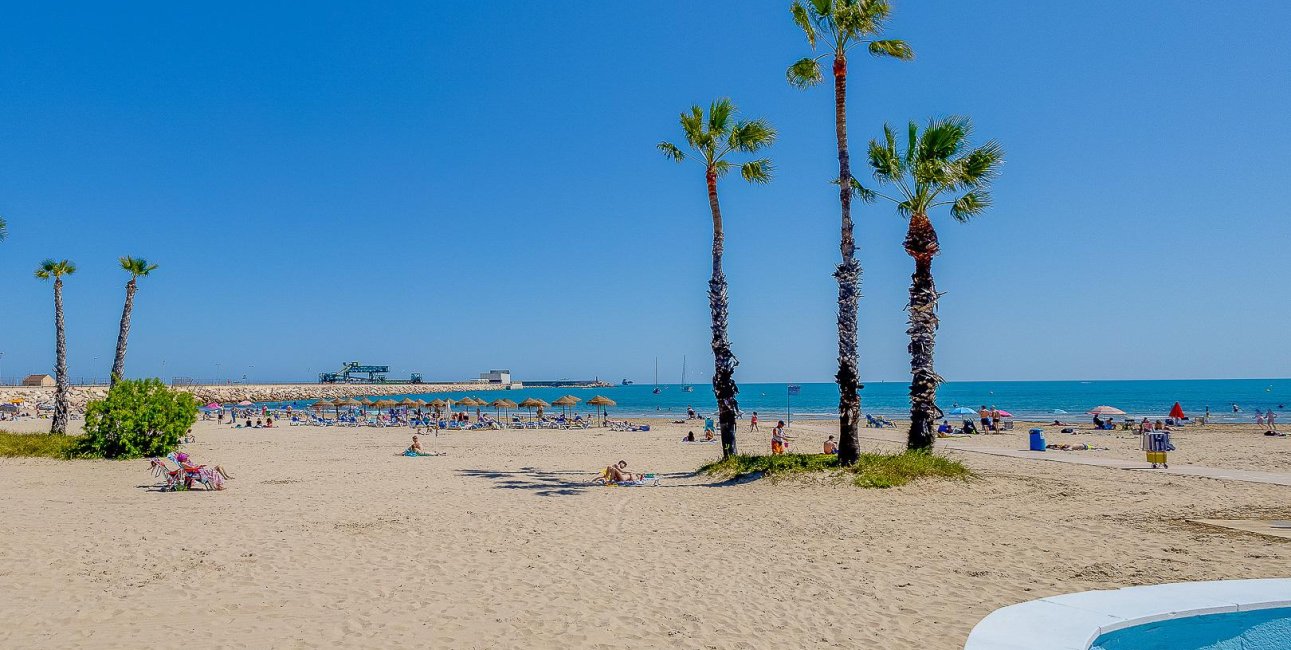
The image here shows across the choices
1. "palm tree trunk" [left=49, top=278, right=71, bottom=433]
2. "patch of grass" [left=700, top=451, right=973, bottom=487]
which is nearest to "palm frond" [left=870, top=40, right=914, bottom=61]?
"patch of grass" [left=700, top=451, right=973, bottom=487]

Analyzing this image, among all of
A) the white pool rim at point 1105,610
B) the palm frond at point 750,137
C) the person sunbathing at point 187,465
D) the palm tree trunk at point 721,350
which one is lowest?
the person sunbathing at point 187,465

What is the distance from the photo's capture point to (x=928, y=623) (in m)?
5.71

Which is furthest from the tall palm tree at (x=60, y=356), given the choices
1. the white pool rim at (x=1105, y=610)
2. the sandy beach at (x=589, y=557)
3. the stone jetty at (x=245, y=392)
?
the stone jetty at (x=245, y=392)

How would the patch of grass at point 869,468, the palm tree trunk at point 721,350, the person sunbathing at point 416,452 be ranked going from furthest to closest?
1. the person sunbathing at point 416,452
2. the palm tree trunk at point 721,350
3. the patch of grass at point 869,468

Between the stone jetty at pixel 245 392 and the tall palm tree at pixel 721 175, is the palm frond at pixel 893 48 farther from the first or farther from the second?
the stone jetty at pixel 245 392

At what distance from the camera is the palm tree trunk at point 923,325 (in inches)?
599

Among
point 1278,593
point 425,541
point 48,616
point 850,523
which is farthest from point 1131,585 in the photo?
point 48,616

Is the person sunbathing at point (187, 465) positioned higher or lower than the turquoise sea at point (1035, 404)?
higher

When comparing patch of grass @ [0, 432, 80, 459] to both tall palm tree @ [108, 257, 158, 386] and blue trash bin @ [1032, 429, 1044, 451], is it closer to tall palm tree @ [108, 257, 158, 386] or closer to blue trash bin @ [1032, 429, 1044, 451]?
tall palm tree @ [108, 257, 158, 386]

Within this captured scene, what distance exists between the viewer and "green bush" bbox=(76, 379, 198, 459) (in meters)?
19.8

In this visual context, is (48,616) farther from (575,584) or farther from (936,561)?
(936,561)

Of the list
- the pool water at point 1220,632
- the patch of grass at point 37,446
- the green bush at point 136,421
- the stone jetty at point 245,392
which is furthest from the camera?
the stone jetty at point 245,392

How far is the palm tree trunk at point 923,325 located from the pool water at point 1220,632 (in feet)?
32.1

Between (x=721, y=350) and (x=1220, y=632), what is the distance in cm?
1274
